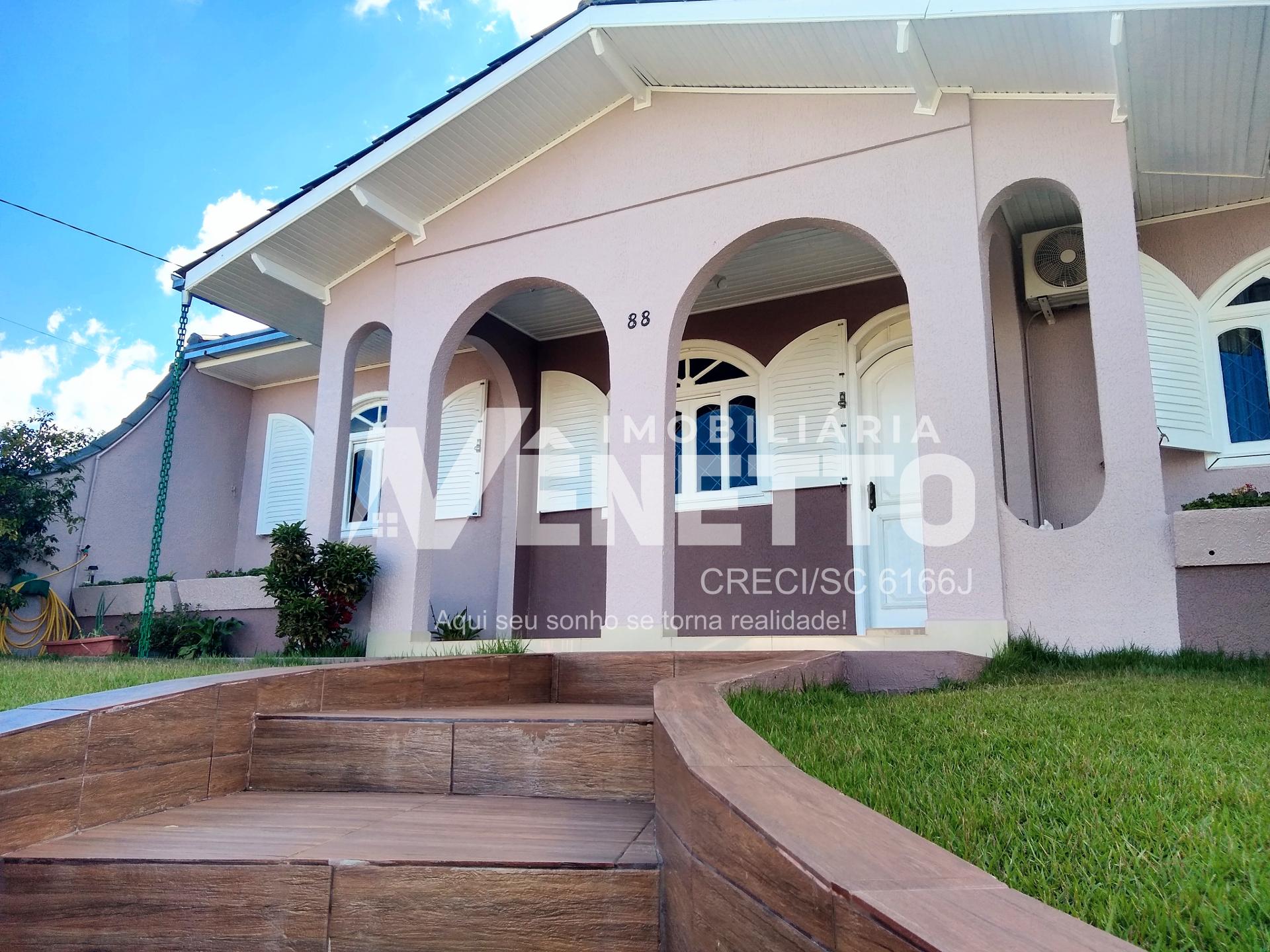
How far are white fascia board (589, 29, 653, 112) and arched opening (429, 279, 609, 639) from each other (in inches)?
83.3

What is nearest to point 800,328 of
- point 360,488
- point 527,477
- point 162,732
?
point 527,477

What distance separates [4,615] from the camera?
28.4 feet

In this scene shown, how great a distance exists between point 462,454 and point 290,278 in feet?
7.56

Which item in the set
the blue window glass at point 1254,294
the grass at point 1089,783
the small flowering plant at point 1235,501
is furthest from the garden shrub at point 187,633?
the blue window glass at point 1254,294

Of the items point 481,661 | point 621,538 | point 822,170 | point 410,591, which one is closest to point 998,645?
point 621,538

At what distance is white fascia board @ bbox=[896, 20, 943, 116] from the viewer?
5008 mm

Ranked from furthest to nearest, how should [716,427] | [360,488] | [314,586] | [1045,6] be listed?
1. [360,488]
2. [716,427]
3. [314,586]
4. [1045,6]

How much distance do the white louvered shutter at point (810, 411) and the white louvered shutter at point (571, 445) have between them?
1662 millimetres

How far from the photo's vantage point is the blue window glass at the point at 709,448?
8.16 meters

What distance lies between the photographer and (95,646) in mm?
8086

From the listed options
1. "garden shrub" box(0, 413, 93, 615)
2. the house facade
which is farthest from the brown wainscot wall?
"garden shrub" box(0, 413, 93, 615)

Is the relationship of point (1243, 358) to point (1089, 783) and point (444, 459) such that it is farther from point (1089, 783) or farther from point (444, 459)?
point (444, 459)

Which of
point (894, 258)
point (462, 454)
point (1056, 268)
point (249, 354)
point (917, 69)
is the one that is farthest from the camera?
point (249, 354)

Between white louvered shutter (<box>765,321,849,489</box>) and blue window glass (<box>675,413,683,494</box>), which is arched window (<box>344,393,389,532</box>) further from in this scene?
white louvered shutter (<box>765,321,849,489</box>)
